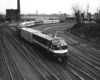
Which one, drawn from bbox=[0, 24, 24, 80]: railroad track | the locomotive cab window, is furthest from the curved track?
bbox=[0, 24, 24, 80]: railroad track

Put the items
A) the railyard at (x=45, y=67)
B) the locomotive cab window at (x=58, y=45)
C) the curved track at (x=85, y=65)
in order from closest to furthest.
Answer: the railyard at (x=45, y=67) → the curved track at (x=85, y=65) → the locomotive cab window at (x=58, y=45)

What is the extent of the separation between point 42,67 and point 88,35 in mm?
22326

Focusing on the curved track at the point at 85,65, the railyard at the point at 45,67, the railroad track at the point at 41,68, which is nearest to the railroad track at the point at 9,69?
the railyard at the point at 45,67

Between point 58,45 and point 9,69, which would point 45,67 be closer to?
point 58,45

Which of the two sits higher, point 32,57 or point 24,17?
point 24,17

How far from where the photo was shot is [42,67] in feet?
58.9

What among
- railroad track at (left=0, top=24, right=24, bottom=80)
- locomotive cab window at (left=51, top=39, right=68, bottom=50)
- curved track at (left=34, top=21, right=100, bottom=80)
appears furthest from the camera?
locomotive cab window at (left=51, top=39, right=68, bottom=50)

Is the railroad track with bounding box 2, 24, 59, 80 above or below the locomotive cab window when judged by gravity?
below

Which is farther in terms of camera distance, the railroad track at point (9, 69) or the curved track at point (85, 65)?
the curved track at point (85, 65)

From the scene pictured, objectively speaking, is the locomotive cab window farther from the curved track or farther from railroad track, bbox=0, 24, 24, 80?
railroad track, bbox=0, 24, 24, 80

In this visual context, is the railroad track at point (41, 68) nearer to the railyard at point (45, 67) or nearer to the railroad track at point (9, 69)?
the railyard at point (45, 67)

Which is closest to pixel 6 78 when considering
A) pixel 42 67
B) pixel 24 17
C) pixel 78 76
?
pixel 42 67

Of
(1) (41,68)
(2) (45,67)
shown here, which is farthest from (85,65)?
(1) (41,68)

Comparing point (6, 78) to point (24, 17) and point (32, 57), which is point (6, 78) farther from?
point (24, 17)
